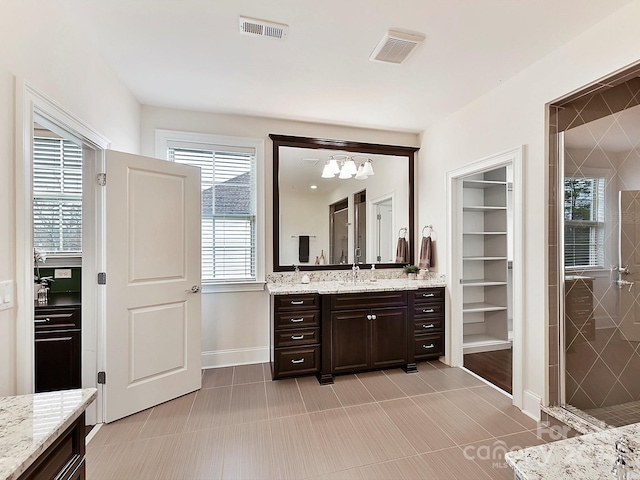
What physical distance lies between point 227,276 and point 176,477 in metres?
1.93

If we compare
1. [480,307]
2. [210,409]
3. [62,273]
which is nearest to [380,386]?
[210,409]

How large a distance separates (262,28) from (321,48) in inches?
17.7

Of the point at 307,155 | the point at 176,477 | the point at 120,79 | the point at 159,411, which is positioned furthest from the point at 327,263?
the point at 120,79

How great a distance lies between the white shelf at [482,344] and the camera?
384 centimetres

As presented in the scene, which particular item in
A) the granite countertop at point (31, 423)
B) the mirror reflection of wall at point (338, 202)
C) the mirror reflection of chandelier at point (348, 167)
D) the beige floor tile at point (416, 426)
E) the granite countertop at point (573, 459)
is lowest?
the beige floor tile at point (416, 426)

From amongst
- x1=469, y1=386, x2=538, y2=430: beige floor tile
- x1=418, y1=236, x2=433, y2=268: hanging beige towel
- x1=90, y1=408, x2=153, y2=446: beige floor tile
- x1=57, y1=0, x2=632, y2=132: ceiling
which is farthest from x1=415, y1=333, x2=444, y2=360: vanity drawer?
x1=90, y1=408, x2=153, y2=446: beige floor tile

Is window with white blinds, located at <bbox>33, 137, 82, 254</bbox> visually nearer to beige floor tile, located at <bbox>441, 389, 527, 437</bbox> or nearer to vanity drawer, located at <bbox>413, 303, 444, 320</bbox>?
vanity drawer, located at <bbox>413, 303, 444, 320</bbox>

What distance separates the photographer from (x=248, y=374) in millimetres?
3203

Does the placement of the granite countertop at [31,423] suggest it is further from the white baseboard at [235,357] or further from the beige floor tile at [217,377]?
the white baseboard at [235,357]

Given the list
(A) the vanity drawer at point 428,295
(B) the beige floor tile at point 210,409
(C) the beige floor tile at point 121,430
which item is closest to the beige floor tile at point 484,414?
(A) the vanity drawer at point 428,295

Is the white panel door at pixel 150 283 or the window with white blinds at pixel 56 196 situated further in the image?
the window with white blinds at pixel 56 196

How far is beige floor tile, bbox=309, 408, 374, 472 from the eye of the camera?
1926 millimetres

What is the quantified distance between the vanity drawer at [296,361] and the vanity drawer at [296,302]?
0.40 meters

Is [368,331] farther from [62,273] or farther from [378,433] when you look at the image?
[62,273]
